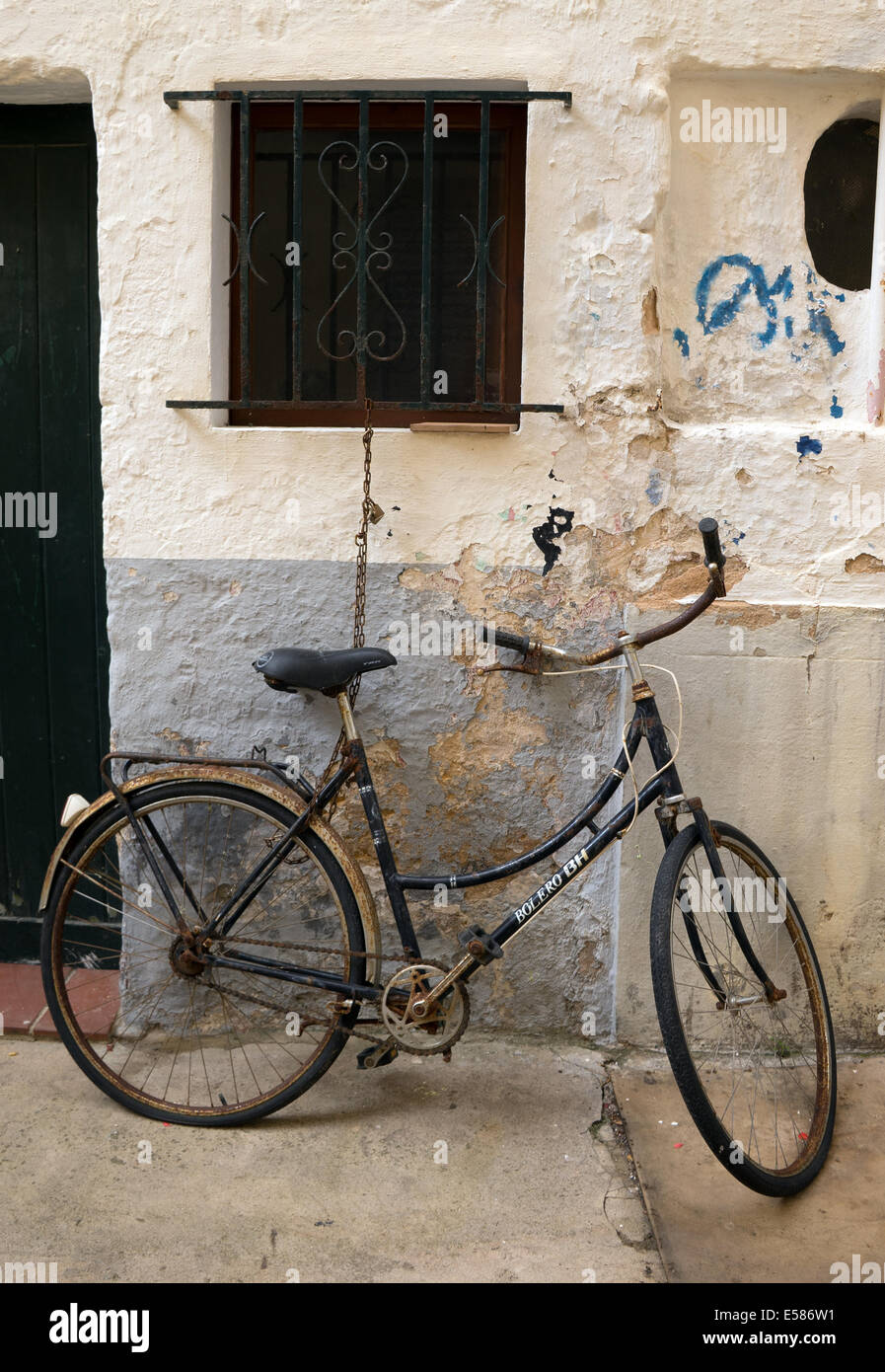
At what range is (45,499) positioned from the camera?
11.4ft

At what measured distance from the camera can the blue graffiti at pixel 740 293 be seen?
305cm

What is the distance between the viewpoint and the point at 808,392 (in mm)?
3088

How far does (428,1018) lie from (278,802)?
66cm

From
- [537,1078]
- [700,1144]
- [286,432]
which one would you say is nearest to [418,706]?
[286,432]

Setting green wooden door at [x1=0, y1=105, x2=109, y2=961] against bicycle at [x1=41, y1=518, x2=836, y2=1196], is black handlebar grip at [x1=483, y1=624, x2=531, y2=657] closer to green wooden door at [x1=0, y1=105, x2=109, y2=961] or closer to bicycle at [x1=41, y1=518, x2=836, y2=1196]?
bicycle at [x1=41, y1=518, x2=836, y2=1196]

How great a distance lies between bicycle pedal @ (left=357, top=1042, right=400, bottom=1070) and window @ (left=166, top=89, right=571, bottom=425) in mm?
1693

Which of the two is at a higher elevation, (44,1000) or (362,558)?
(362,558)

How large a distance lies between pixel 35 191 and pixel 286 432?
3.85 ft

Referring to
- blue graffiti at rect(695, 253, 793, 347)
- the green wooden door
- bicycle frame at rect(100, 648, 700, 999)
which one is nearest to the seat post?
bicycle frame at rect(100, 648, 700, 999)
